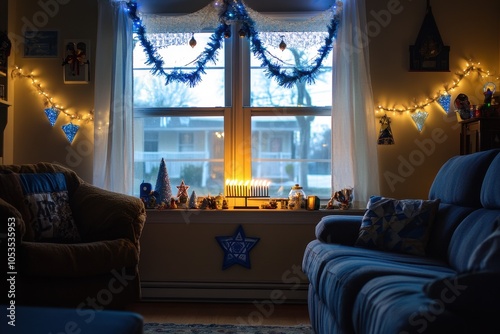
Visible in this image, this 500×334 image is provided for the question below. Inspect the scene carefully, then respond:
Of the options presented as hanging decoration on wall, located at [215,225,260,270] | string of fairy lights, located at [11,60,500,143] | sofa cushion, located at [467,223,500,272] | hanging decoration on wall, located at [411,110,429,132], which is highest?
string of fairy lights, located at [11,60,500,143]

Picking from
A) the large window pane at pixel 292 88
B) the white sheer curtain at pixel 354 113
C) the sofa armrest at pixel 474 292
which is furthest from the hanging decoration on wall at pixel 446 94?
the sofa armrest at pixel 474 292

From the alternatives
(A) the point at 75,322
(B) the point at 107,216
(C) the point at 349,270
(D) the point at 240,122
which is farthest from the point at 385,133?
(A) the point at 75,322

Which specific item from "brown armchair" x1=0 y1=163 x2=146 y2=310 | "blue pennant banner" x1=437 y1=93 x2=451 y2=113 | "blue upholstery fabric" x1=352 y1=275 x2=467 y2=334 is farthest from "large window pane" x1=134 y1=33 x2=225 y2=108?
"blue upholstery fabric" x1=352 y1=275 x2=467 y2=334

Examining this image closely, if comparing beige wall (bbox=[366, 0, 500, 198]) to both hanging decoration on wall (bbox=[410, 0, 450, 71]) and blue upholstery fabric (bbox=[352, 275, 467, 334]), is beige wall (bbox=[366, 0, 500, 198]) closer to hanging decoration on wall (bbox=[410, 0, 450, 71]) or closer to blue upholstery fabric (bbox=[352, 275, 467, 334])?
hanging decoration on wall (bbox=[410, 0, 450, 71])

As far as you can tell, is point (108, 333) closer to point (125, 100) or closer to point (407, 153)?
point (125, 100)

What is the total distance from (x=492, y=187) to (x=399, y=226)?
1.86 feet

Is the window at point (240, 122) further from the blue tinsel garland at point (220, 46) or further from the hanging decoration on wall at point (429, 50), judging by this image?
the hanging decoration on wall at point (429, 50)

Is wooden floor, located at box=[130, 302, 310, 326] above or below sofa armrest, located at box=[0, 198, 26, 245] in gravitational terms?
below

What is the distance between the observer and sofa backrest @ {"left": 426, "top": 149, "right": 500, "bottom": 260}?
252 cm

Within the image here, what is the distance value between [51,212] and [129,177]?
94 centimetres

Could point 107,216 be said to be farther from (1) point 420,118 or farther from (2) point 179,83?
(1) point 420,118

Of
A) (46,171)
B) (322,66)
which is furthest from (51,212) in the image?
(322,66)

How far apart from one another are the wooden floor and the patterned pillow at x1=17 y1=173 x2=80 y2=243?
0.74m

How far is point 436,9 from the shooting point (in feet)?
12.6
